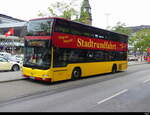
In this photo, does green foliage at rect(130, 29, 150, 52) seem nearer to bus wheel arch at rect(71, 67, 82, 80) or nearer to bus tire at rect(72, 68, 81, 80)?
bus wheel arch at rect(71, 67, 82, 80)

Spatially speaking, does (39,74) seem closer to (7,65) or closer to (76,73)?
(76,73)

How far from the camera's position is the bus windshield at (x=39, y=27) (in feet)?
32.9

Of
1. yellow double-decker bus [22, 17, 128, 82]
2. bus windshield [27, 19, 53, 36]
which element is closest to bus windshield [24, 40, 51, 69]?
yellow double-decker bus [22, 17, 128, 82]

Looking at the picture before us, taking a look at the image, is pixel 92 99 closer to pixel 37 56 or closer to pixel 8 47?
pixel 37 56

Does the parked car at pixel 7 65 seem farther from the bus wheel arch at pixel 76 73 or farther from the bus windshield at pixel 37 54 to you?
the bus wheel arch at pixel 76 73

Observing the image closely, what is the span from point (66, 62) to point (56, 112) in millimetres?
5427

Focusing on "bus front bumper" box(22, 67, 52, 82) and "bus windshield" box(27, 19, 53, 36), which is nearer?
"bus front bumper" box(22, 67, 52, 82)

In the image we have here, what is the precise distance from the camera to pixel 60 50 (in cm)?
1036

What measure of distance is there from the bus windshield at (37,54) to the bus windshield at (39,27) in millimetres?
489

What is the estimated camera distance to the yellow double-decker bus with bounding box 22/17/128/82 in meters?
9.87

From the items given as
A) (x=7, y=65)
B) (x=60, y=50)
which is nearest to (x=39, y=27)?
(x=60, y=50)

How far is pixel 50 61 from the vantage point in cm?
975

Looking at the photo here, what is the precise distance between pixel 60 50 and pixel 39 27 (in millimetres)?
1842

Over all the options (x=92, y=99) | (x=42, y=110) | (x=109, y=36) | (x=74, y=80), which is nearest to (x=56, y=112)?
(x=42, y=110)
